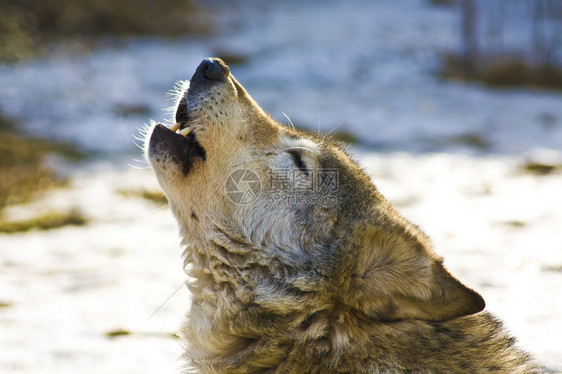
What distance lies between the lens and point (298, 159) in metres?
2.98

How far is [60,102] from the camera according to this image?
916 cm

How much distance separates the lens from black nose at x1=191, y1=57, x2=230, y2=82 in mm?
3072

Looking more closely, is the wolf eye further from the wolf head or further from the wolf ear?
the wolf ear

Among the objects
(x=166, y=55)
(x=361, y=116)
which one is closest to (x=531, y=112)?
(x=361, y=116)

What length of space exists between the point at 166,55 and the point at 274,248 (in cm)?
957

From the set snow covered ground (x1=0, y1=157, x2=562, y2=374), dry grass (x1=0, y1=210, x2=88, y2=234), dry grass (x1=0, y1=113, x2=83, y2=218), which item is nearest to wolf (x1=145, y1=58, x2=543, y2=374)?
snow covered ground (x1=0, y1=157, x2=562, y2=374)

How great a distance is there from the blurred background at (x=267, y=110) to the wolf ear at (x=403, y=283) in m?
0.85

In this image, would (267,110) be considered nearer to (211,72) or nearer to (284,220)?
(211,72)

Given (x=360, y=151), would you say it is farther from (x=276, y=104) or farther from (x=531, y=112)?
(x=531, y=112)

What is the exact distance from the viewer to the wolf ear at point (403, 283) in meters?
2.42

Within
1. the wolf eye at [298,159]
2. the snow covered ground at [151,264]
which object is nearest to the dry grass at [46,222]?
the snow covered ground at [151,264]

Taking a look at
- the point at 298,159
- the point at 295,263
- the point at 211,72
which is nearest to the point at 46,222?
the point at 211,72

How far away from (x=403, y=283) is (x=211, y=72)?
1.49 m

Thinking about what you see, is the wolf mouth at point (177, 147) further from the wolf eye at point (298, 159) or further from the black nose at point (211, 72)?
the wolf eye at point (298, 159)
